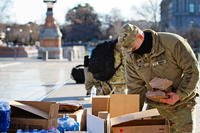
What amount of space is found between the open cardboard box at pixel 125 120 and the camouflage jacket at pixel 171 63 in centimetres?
31

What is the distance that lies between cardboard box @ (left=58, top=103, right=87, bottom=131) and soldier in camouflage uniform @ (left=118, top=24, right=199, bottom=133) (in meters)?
0.66

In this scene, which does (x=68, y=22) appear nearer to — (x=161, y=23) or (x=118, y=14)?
(x=118, y=14)

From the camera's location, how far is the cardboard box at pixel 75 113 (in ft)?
16.3

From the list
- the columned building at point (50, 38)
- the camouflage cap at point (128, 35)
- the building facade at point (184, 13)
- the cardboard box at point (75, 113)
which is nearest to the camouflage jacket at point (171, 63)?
the camouflage cap at point (128, 35)

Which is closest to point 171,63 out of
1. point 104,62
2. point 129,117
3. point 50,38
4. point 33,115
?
point 129,117

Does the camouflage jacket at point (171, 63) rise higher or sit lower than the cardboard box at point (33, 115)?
higher

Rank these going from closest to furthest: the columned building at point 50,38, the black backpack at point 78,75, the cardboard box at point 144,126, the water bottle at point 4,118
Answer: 1. the water bottle at point 4,118
2. the cardboard box at point 144,126
3. the black backpack at point 78,75
4. the columned building at point 50,38

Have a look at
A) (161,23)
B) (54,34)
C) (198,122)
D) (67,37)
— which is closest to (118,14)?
(67,37)

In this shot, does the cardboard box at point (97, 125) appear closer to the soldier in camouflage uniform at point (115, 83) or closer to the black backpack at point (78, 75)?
the soldier in camouflage uniform at point (115, 83)

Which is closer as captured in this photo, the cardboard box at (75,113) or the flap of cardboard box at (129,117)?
the flap of cardboard box at (129,117)

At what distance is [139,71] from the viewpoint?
4.93 m

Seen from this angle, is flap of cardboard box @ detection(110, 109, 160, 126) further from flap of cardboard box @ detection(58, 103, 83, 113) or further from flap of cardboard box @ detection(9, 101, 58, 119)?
flap of cardboard box @ detection(58, 103, 83, 113)

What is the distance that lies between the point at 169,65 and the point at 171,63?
0.09ft

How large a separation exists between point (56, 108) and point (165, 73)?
40.5 inches
